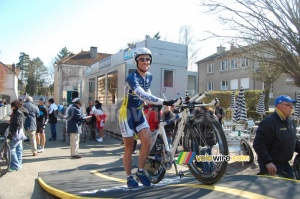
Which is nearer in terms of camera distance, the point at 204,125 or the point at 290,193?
the point at 290,193

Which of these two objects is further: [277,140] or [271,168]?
[277,140]

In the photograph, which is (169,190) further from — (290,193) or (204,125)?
(290,193)

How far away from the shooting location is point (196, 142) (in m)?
3.82

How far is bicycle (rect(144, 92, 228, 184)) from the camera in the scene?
3.54 metres

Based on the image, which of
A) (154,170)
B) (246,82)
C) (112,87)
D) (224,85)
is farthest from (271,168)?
(224,85)

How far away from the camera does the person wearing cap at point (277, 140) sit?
4.29 m

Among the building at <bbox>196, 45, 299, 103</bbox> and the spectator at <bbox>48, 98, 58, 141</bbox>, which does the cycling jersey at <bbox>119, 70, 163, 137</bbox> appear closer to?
the spectator at <bbox>48, 98, 58, 141</bbox>

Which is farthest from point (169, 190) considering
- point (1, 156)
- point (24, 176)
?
point (1, 156)

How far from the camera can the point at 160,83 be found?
12812 mm

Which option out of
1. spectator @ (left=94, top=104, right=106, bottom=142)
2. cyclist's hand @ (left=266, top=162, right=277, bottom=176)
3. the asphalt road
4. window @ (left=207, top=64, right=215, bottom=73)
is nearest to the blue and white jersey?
cyclist's hand @ (left=266, top=162, right=277, bottom=176)

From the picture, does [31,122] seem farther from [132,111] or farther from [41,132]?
[132,111]

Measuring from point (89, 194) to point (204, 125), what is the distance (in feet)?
6.33

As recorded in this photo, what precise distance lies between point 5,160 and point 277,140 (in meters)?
5.93

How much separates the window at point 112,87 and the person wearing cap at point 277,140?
9.72 m
